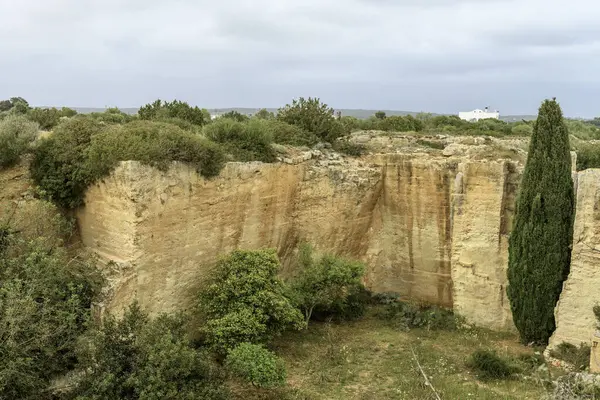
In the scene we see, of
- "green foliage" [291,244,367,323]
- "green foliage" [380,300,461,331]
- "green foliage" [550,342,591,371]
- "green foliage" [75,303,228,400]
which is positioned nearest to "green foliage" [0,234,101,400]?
"green foliage" [75,303,228,400]

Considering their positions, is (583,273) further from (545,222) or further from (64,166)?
(64,166)

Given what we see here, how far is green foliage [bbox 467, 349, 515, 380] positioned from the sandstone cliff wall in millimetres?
2698

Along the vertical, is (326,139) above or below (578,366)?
above

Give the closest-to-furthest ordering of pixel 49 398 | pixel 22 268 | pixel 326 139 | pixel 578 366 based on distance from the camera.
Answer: pixel 49 398 < pixel 22 268 < pixel 578 366 < pixel 326 139

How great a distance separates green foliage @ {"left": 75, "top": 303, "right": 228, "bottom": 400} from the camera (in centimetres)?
814

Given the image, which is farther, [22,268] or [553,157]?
[553,157]

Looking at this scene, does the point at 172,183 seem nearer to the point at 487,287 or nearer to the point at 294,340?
the point at 294,340

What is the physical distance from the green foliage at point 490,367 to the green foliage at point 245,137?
22.7 feet

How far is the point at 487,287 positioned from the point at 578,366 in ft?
10.9

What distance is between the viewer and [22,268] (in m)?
9.31

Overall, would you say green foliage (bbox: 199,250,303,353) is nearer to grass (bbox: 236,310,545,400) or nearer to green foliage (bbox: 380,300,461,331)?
grass (bbox: 236,310,545,400)

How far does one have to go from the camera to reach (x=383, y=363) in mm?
12156

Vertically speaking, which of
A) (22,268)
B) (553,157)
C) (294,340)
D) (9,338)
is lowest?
(294,340)

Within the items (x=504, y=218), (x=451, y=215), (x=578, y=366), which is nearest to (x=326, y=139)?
(x=451, y=215)
